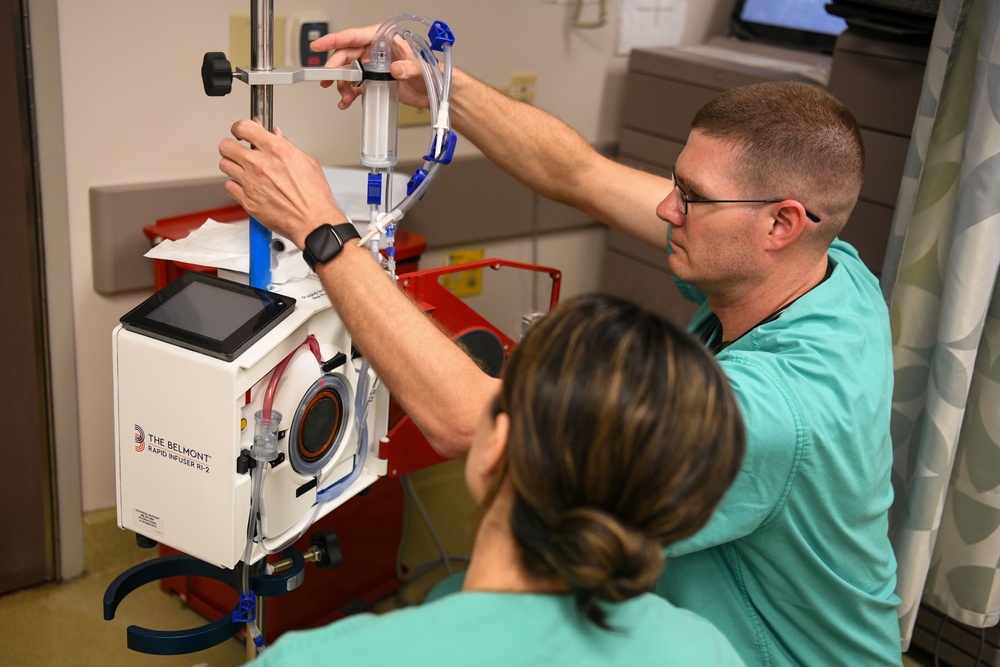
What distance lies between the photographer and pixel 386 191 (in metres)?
1.47

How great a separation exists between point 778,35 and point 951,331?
4.19 ft

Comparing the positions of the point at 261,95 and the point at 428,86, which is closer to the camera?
the point at 261,95

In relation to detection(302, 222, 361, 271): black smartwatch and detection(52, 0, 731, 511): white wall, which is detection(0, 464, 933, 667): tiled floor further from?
detection(302, 222, 361, 271): black smartwatch

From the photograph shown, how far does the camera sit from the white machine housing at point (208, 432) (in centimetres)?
125

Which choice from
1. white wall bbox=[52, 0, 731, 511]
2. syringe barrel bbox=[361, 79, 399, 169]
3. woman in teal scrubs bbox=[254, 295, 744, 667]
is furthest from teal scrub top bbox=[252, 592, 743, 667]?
white wall bbox=[52, 0, 731, 511]

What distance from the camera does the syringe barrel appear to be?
140 centimetres

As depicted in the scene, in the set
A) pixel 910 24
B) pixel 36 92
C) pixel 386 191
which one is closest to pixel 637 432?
pixel 386 191

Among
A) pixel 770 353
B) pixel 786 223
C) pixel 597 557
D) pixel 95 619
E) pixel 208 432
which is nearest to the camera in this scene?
Answer: pixel 597 557

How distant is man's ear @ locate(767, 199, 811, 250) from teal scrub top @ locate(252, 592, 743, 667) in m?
0.75

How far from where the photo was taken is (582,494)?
0.85 meters

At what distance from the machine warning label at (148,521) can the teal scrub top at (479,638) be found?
543 millimetres

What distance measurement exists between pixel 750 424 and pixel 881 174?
1.15 metres

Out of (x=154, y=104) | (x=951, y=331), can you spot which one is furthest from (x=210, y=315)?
(x=951, y=331)

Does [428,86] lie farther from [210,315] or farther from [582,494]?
[582,494]
